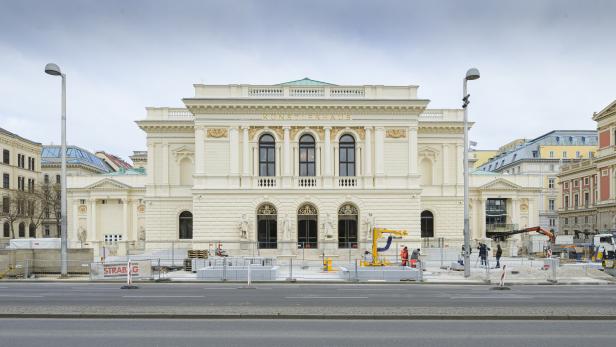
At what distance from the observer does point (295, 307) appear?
51.7 ft

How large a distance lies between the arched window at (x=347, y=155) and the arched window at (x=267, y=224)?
688 cm

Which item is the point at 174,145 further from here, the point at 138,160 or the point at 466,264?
the point at 138,160

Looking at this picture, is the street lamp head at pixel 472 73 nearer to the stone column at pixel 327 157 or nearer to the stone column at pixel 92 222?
the stone column at pixel 327 157

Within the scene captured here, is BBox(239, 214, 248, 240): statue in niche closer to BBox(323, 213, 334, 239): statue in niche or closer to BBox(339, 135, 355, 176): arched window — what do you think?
BBox(323, 213, 334, 239): statue in niche

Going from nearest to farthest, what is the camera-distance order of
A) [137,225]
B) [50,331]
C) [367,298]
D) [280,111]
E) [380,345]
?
1. [380,345]
2. [50,331]
3. [367,298]
4. [280,111]
5. [137,225]

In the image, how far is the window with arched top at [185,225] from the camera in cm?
5297

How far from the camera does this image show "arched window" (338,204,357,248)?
4769cm

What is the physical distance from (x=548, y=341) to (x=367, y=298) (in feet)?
26.7

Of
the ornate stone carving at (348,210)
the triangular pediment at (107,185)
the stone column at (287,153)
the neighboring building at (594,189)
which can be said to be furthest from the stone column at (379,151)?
the triangular pediment at (107,185)

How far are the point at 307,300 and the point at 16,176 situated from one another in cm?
7950

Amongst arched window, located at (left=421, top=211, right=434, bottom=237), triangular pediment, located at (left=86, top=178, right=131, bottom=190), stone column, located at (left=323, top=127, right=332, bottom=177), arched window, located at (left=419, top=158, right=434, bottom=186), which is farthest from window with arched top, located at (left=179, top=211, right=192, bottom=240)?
arched window, located at (left=419, top=158, right=434, bottom=186)

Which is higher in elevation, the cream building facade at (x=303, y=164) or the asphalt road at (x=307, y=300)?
the cream building facade at (x=303, y=164)

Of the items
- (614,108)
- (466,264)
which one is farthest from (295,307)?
→ (614,108)

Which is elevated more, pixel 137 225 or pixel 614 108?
pixel 614 108
